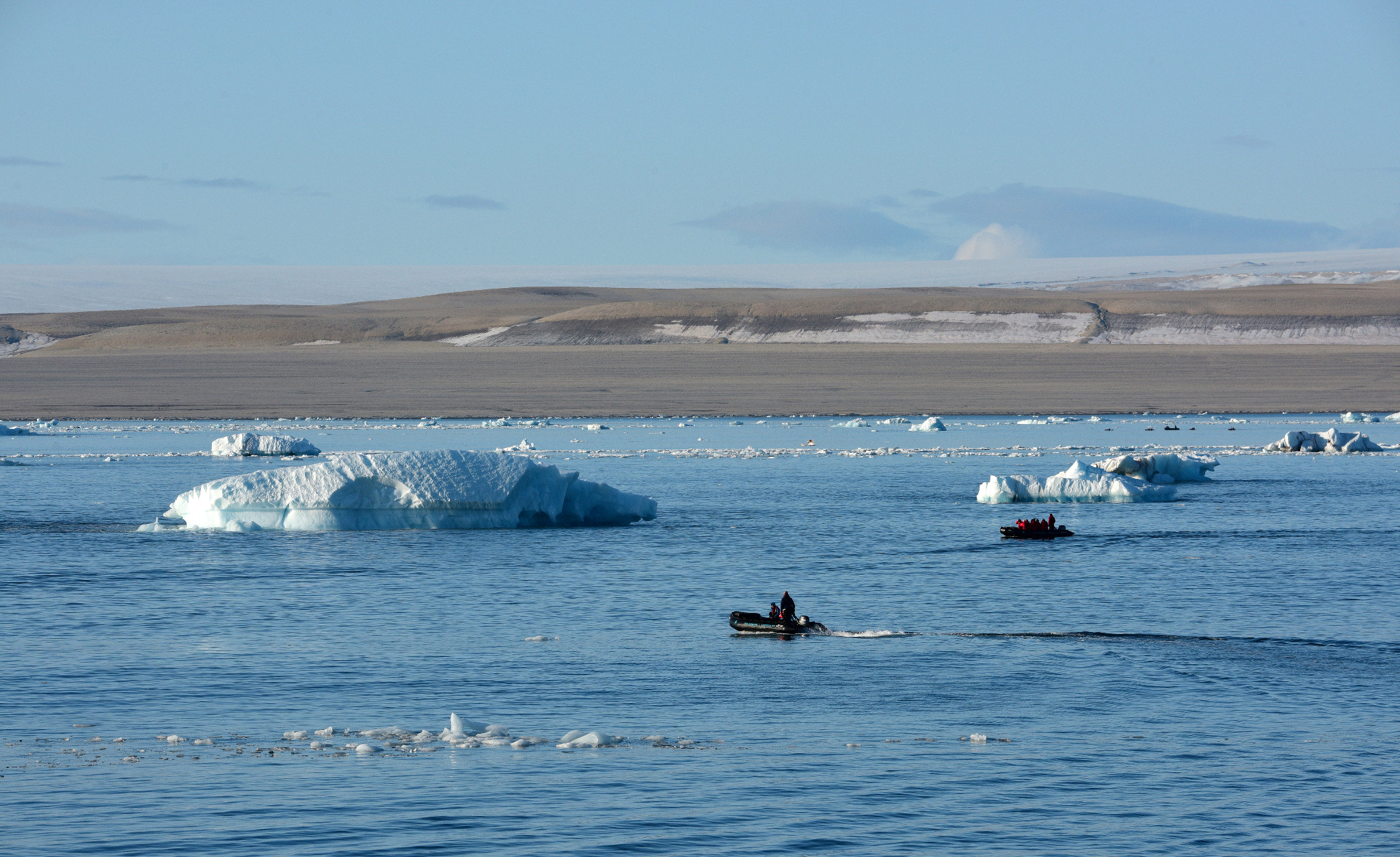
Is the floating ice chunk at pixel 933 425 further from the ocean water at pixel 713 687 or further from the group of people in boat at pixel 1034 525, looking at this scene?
the group of people in boat at pixel 1034 525

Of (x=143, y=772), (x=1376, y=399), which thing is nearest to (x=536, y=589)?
(x=143, y=772)

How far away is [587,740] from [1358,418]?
245ft

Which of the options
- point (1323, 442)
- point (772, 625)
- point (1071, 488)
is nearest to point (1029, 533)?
point (1071, 488)

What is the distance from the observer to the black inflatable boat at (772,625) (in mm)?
21219

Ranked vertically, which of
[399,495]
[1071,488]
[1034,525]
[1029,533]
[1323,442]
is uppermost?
[399,495]

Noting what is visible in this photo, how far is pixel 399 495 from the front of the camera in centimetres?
3231

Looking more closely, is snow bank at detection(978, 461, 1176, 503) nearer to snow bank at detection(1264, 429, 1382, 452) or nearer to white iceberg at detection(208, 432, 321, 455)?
snow bank at detection(1264, 429, 1382, 452)

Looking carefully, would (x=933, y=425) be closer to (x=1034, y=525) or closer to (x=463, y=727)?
(x=1034, y=525)

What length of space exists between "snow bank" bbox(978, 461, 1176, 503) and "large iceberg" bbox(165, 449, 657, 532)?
33.4ft

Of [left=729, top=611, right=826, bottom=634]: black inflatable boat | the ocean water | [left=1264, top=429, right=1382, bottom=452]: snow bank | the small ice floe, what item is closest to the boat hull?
the ocean water

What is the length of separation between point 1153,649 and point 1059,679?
2593 millimetres

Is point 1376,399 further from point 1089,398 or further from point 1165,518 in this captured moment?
point 1165,518

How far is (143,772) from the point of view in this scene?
13.8m

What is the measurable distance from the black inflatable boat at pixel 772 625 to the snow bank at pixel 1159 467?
70.0 feet
